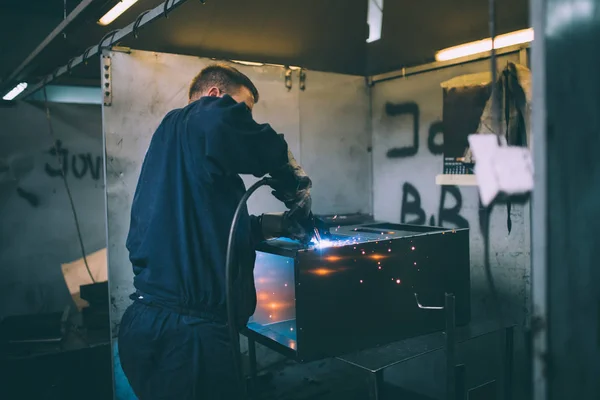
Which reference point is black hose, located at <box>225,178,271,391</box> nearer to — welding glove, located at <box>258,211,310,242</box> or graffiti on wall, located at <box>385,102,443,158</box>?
welding glove, located at <box>258,211,310,242</box>

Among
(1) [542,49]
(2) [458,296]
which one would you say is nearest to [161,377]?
(2) [458,296]

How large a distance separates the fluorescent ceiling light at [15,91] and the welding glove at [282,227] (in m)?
2.36

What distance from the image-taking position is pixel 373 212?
386 cm

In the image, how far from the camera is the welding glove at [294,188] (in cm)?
212

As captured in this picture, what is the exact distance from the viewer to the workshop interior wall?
294 cm

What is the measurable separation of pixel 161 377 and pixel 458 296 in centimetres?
138

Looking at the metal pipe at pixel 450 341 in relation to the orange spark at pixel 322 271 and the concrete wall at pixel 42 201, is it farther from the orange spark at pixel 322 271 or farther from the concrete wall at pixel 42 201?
the concrete wall at pixel 42 201

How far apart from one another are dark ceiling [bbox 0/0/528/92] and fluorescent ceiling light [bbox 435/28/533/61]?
0.05 m

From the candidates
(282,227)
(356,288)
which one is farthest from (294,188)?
(356,288)

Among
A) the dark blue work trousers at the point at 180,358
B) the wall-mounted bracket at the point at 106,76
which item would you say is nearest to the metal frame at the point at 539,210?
the dark blue work trousers at the point at 180,358

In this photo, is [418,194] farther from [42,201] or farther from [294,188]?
[42,201]

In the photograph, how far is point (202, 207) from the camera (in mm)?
1968

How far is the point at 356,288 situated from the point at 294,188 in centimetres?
49

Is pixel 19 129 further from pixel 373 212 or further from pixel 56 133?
pixel 373 212
